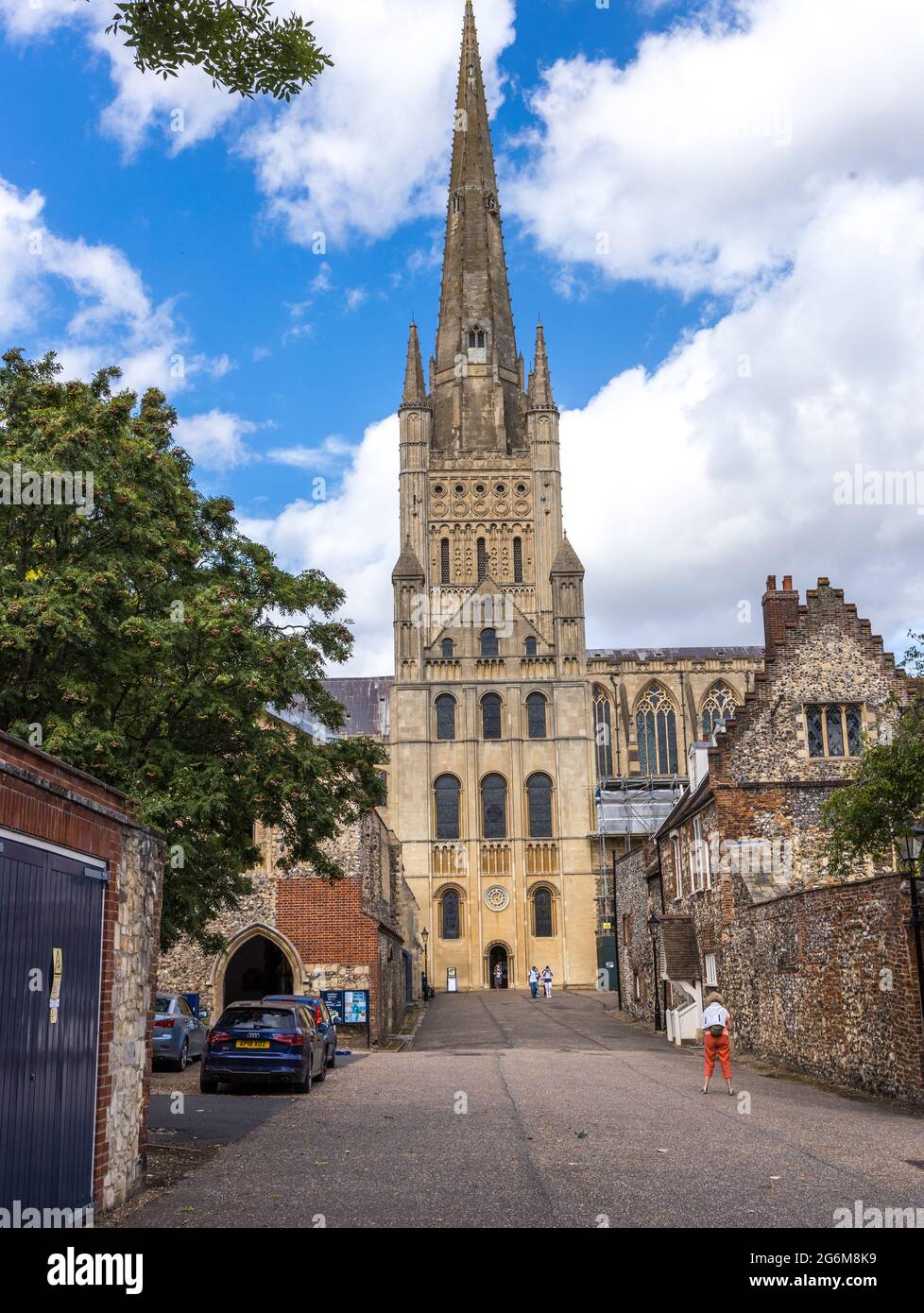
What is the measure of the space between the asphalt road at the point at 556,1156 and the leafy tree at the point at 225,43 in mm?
7013

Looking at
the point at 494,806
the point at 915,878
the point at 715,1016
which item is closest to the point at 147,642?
the point at 715,1016

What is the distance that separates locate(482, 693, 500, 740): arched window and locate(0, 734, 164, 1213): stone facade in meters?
63.1

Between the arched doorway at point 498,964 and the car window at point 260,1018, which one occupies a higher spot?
the car window at point 260,1018

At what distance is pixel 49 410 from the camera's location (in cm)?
1444

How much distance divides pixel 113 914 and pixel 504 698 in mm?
64885

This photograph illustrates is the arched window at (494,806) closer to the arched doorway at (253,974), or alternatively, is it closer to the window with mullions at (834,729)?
the arched doorway at (253,974)

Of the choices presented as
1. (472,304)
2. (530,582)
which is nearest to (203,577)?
(530,582)

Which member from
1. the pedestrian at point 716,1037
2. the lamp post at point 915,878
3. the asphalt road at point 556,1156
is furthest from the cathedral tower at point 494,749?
the lamp post at point 915,878

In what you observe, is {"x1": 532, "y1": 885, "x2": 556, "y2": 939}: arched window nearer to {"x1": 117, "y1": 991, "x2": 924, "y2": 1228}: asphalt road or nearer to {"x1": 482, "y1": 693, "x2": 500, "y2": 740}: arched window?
{"x1": 482, "y1": 693, "x2": 500, "y2": 740}: arched window

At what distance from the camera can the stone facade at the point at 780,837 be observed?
69.8 feet

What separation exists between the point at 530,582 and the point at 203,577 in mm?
67541

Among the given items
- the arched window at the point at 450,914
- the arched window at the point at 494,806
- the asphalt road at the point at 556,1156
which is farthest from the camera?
the arched window at the point at 494,806

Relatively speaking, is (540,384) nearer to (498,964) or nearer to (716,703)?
(716,703)
